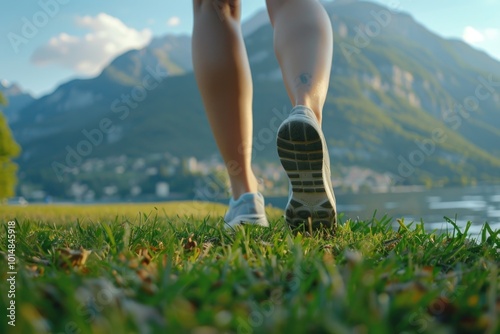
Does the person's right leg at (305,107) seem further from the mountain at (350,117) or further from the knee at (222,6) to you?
the mountain at (350,117)

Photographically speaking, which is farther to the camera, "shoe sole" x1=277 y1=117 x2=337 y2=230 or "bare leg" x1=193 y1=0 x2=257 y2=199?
"bare leg" x1=193 y1=0 x2=257 y2=199

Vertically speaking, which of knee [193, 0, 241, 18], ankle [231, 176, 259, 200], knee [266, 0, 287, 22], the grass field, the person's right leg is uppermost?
knee [193, 0, 241, 18]

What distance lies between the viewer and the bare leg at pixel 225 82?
250 centimetres

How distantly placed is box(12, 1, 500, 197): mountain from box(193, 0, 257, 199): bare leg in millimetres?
76459

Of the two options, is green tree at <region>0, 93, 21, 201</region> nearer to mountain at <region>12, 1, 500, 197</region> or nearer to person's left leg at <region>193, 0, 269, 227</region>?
person's left leg at <region>193, 0, 269, 227</region>

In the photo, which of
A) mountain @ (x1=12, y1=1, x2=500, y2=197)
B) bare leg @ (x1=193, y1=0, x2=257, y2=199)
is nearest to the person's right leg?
bare leg @ (x1=193, y1=0, x2=257, y2=199)

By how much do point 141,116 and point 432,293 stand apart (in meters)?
140

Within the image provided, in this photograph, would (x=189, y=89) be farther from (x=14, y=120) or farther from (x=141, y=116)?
(x=14, y=120)

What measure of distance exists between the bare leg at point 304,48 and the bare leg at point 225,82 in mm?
326

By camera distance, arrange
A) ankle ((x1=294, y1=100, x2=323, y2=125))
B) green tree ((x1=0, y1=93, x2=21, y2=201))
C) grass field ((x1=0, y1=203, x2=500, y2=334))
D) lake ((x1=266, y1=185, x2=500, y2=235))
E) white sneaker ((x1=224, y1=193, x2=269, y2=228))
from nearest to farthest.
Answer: grass field ((x1=0, y1=203, x2=500, y2=334)) < ankle ((x1=294, y1=100, x2=323, y2=125)) < white sneaker ((x1=224, y1=193, x2=269, y2=228)) < lake ((x1=266, y1=185, x2=500, y2=235)) < green tree ((x1=0, y1=93, x2=21, y2=201))

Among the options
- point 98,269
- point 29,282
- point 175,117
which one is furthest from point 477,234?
point 175,117

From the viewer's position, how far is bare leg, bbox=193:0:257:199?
2504 millimetres

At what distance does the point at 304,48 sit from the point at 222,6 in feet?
2.21

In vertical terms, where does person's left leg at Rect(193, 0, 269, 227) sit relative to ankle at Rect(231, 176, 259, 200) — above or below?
above
